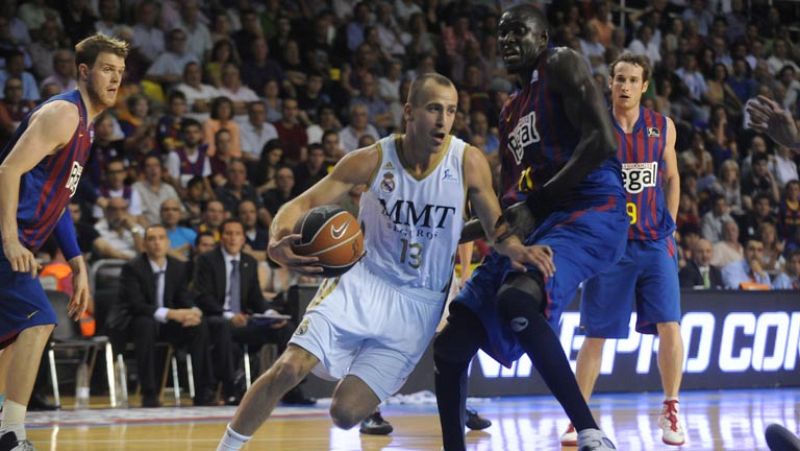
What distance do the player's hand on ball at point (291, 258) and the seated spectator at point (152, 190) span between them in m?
6.61

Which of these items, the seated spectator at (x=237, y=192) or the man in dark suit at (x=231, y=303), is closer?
the man in dark suit at (x=231, y=303)

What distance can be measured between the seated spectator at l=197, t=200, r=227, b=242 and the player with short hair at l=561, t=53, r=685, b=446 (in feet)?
15.5

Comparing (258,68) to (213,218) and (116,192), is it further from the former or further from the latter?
(213,218)

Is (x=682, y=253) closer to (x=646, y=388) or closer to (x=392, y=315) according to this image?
(x=646, y=388)

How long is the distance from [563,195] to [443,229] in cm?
59

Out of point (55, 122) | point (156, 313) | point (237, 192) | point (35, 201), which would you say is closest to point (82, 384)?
point (156, 313)

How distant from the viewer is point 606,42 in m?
17.2

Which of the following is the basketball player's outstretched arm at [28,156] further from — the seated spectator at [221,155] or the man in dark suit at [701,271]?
the man in dark suit at [701,271]

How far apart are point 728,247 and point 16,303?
32.3 ft

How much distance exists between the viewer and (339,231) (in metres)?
5.01

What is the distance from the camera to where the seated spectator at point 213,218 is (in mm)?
11047

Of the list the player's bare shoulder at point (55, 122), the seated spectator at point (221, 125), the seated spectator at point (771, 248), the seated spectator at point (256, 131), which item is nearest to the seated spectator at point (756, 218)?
the seated spectator at point (771, 248)

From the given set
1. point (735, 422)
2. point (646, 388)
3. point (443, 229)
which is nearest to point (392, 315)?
point (443, 229)

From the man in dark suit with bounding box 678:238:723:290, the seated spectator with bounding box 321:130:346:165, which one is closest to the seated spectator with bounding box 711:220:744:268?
the man in dark suit with bounding box 678:238:723:290
